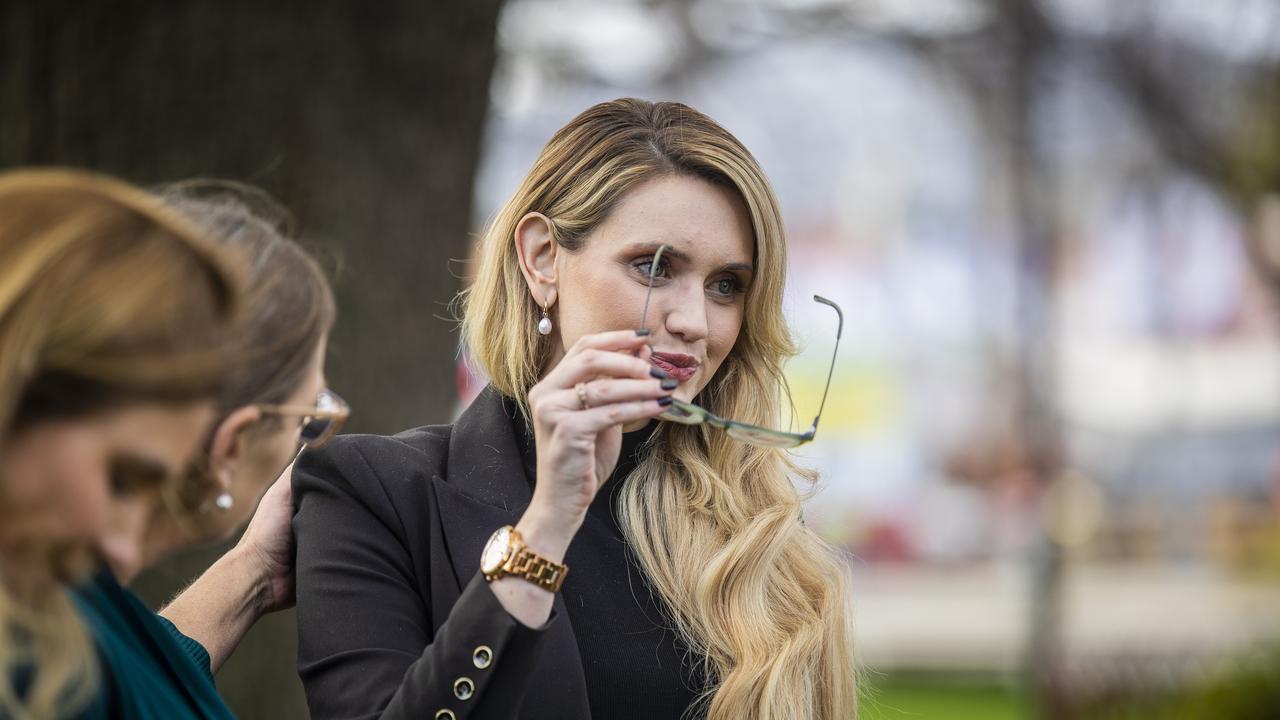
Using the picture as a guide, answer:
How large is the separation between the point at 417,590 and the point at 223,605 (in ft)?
1.08

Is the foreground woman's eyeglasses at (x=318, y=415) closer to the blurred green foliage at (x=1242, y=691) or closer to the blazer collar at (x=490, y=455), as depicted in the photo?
the blazer collar at (x=490, y=455)

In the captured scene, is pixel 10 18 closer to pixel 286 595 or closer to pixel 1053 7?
pixel 286 595

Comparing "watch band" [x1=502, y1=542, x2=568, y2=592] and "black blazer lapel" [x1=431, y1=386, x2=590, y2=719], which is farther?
"black blazer lapel" [x1=431, y1=386, x2=590, y2=719]

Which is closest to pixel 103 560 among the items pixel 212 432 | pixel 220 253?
pixel 212 432

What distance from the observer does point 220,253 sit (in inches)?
66.6

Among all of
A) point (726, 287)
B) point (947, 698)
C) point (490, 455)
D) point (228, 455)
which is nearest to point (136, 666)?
point (228, 455)

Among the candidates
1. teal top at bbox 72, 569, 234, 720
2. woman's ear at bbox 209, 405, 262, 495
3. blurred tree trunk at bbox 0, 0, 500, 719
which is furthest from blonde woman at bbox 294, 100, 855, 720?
blurred tree trunk at bbox 0, 0, 500, 719

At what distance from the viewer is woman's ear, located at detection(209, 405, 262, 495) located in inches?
70.8

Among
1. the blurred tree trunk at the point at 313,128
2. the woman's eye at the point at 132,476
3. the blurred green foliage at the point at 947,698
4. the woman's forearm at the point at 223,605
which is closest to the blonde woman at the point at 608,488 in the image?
the woman's forearm at the point at 223,605

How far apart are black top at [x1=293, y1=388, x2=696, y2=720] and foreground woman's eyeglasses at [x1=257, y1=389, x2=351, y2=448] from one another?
258 mm

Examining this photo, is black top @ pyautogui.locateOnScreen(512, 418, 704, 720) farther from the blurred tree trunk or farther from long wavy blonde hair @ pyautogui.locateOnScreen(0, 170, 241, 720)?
the blurred tree trunk

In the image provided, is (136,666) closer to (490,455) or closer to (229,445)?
(229,445)

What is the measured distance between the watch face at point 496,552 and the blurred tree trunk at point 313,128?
6.26 feet

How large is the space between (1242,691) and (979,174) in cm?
977
